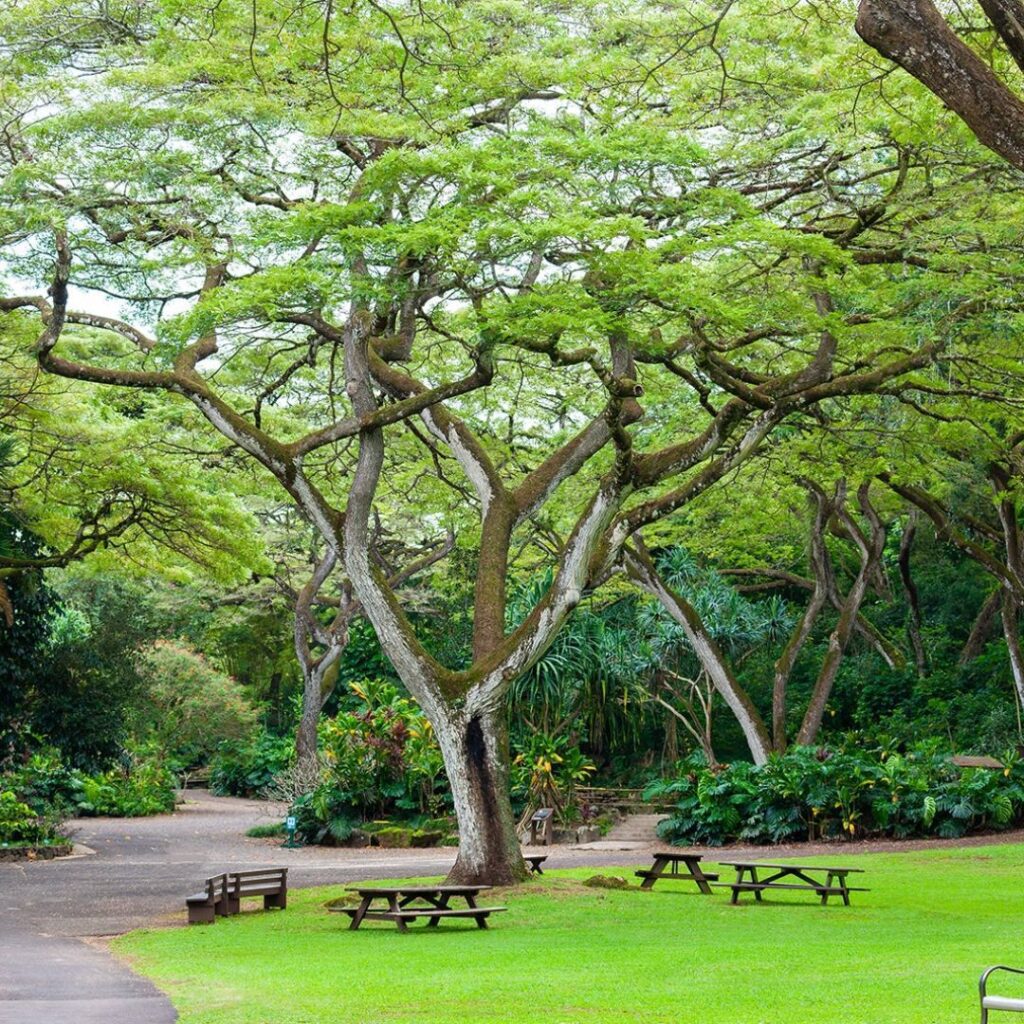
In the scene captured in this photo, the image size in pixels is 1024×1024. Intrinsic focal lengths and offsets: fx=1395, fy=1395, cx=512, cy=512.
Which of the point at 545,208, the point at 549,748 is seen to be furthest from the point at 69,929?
the point at 549,748

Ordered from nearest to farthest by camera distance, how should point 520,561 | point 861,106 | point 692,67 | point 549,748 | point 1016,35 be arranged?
point 1016,35
point 861,106
point 692,67
point 549,748
point 520,561

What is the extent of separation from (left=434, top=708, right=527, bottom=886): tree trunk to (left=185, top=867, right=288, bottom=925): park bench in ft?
6.11

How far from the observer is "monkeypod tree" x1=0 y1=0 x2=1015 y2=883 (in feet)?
46.3

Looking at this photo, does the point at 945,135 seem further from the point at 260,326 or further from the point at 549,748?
the point at 549,748

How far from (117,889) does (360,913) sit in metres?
5.48

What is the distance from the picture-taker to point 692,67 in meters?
15.6

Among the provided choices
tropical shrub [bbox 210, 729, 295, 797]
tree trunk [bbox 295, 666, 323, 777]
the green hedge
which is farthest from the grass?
tropical shrub [bbox 210, 729, 295, 797]

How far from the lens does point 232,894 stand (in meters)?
14.2

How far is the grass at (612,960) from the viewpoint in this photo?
26.2 ft

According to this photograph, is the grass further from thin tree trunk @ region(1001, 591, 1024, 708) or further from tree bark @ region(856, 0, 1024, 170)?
thin tree trunk @ region(1001, 591, 1024, 708)

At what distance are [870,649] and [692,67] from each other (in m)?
19.8

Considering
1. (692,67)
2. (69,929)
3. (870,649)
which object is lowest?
(69,929)

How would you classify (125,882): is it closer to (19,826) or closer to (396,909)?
(19,826)

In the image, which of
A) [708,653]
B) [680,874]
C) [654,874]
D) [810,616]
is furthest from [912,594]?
[654,874]
